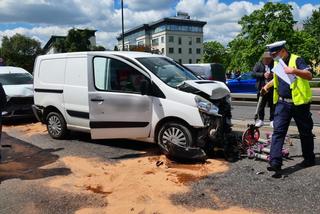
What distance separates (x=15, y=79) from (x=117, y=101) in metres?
7.04

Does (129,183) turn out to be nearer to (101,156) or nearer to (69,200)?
(69,200)

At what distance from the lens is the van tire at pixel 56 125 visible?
9.04 metres

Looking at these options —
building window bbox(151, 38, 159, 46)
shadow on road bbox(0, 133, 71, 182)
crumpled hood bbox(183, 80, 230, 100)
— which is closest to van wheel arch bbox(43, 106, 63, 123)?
shadow on road bbox(0, 133, 71, 182)

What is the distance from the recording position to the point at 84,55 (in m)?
8.35

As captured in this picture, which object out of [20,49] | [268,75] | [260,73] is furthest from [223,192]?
[20,49]

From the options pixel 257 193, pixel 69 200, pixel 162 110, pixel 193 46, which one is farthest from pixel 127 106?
pixel 193 46

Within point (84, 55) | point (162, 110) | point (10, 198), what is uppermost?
point (84, 55)

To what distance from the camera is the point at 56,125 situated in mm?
9211

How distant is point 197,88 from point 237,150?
1187mm

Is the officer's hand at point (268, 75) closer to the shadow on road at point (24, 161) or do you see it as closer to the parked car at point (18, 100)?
the shadow on road at point (24, 161)

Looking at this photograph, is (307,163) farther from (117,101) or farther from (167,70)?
(117,101)

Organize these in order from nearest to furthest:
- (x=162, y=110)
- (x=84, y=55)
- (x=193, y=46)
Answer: (x=162, y=110) → (x=84, y=55) → (x=193, y=46)

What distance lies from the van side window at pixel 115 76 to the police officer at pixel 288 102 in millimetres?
2344

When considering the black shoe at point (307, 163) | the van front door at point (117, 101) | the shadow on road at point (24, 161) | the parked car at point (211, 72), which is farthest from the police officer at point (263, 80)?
the parked car at point (211, 72)
